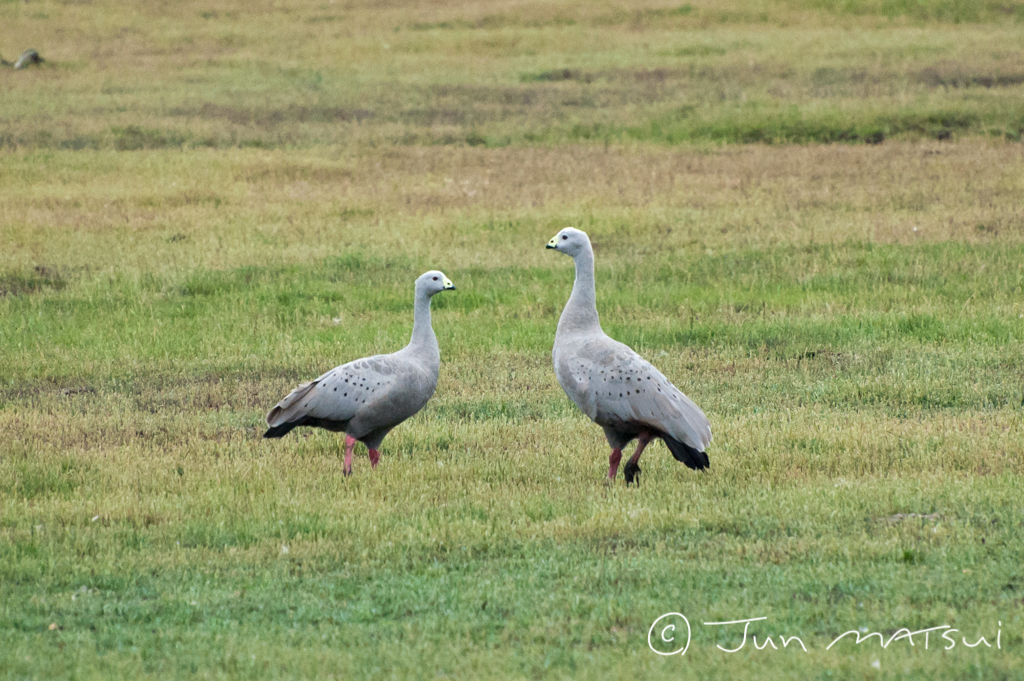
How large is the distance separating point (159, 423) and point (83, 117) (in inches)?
841

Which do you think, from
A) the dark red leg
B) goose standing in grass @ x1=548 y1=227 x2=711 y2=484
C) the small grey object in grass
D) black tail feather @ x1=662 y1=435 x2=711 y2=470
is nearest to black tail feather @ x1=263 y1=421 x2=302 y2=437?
goose standing in grass @ x1=548 y1=227 x2=711 y2=484

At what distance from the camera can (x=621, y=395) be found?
8.62 metres

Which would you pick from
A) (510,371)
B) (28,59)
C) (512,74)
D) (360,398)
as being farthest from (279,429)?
(28,59)

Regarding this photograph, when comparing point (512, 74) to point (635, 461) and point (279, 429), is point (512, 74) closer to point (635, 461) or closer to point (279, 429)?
point (279, 429)

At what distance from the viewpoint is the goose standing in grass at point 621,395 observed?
8.40 m

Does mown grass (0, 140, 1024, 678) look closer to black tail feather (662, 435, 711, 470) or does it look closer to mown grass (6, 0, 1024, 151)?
black tail feather (662, 435, 711, 470)

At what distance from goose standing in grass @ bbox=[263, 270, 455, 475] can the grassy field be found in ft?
1.30

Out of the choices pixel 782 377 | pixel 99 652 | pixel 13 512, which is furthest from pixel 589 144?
pixel 99 652

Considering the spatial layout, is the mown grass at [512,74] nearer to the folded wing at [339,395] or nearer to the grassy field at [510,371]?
the grassy field at [510,371]

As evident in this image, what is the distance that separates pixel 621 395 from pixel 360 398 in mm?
1926

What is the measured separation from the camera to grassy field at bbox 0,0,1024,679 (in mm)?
6312

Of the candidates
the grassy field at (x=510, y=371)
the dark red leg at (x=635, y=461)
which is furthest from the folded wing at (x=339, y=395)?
the dark red leg at (x=635, y=461)

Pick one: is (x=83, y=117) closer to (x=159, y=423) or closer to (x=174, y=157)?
(x=174, y=157)

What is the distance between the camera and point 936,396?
36.7 feet
